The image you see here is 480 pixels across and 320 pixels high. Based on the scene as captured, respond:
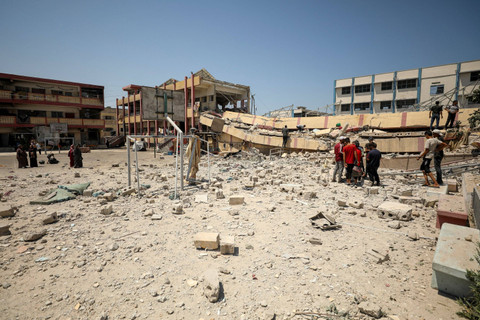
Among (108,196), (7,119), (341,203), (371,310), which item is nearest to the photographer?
(371,310)

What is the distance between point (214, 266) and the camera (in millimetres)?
3035

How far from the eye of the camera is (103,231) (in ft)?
13.4

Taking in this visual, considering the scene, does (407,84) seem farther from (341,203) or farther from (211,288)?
(211,288)

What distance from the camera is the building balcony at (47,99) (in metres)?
24.7

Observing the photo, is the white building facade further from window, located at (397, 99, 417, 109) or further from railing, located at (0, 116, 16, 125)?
railing, located at (0, 116, 16, 125)

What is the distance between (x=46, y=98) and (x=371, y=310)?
3530 cm

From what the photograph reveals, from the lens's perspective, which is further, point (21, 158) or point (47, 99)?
point (47, 99)

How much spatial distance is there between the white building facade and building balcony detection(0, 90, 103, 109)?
31.5 meters

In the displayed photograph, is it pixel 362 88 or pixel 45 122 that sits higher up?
pixel 362 88

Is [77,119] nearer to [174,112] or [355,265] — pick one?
[174,112]

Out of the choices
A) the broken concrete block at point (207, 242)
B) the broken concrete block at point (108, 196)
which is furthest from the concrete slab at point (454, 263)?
the broken concrete block at point (108, 196)

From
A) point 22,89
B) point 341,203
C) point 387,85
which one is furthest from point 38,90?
point 387,85

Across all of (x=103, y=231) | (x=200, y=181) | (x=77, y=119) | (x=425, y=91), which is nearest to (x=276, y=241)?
(x=103, y=231)

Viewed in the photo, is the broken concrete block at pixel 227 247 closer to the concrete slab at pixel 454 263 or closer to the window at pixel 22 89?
the concrete slab at pixel 454 263
